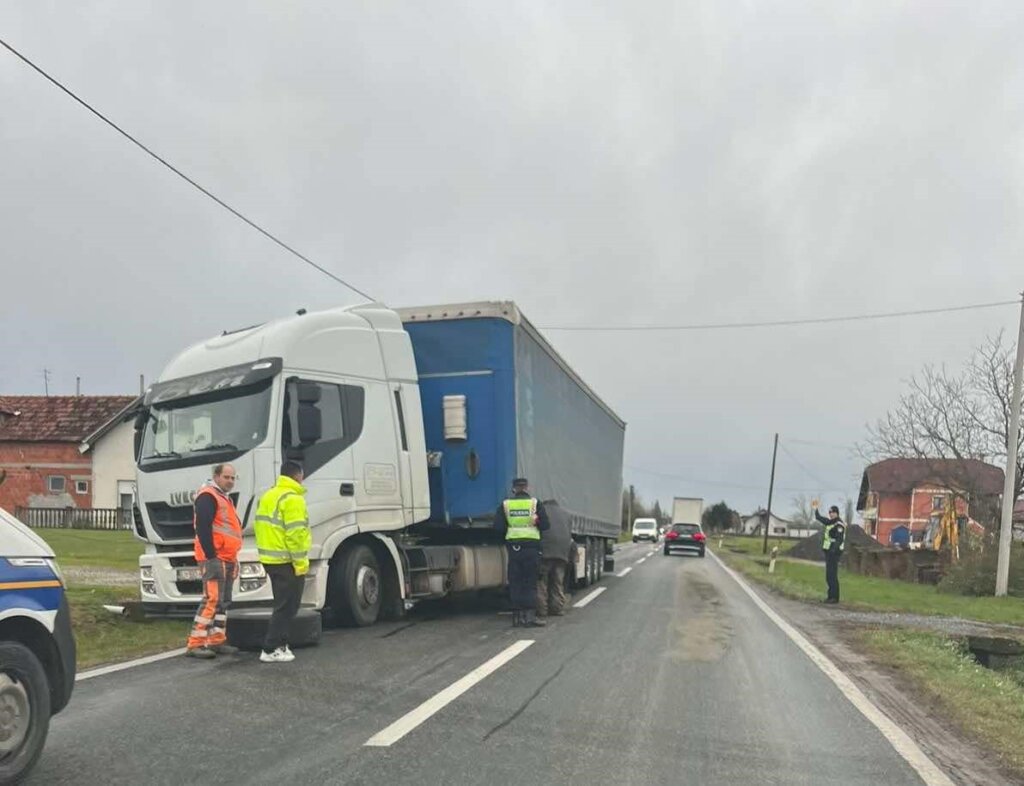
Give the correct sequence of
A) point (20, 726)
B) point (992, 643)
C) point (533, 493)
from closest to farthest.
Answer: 1. point (20, 726)
2. point (992, 643)
3. point (533, 493)

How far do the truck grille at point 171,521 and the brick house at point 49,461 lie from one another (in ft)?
106

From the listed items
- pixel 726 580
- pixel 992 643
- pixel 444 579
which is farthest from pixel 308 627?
pixel 726 580

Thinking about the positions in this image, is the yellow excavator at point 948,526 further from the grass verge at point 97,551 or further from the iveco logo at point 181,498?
the iveco logo at point 181,498

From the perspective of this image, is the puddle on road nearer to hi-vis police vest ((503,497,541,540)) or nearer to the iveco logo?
hi-vis police vest ((503,497,541,540))

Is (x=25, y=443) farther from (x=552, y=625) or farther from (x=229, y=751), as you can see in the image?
(x=229, y=751)

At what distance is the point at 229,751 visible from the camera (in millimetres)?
5191

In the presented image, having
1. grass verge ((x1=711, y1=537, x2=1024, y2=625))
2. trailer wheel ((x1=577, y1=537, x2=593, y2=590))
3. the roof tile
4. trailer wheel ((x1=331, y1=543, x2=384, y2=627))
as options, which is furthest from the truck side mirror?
the roof tile

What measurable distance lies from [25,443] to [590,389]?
1222 inches

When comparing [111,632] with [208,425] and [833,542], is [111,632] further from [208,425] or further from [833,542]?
[833,542]

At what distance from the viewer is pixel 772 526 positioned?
14112cm

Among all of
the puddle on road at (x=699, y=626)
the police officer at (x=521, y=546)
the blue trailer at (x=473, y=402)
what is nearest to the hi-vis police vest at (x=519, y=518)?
the police officer at (x=521, y=546)

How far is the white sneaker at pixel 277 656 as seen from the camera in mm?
8047

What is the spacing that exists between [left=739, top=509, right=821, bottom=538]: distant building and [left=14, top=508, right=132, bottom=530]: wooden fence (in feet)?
321

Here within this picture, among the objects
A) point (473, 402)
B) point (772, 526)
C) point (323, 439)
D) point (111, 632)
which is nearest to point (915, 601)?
point (473, 402)
